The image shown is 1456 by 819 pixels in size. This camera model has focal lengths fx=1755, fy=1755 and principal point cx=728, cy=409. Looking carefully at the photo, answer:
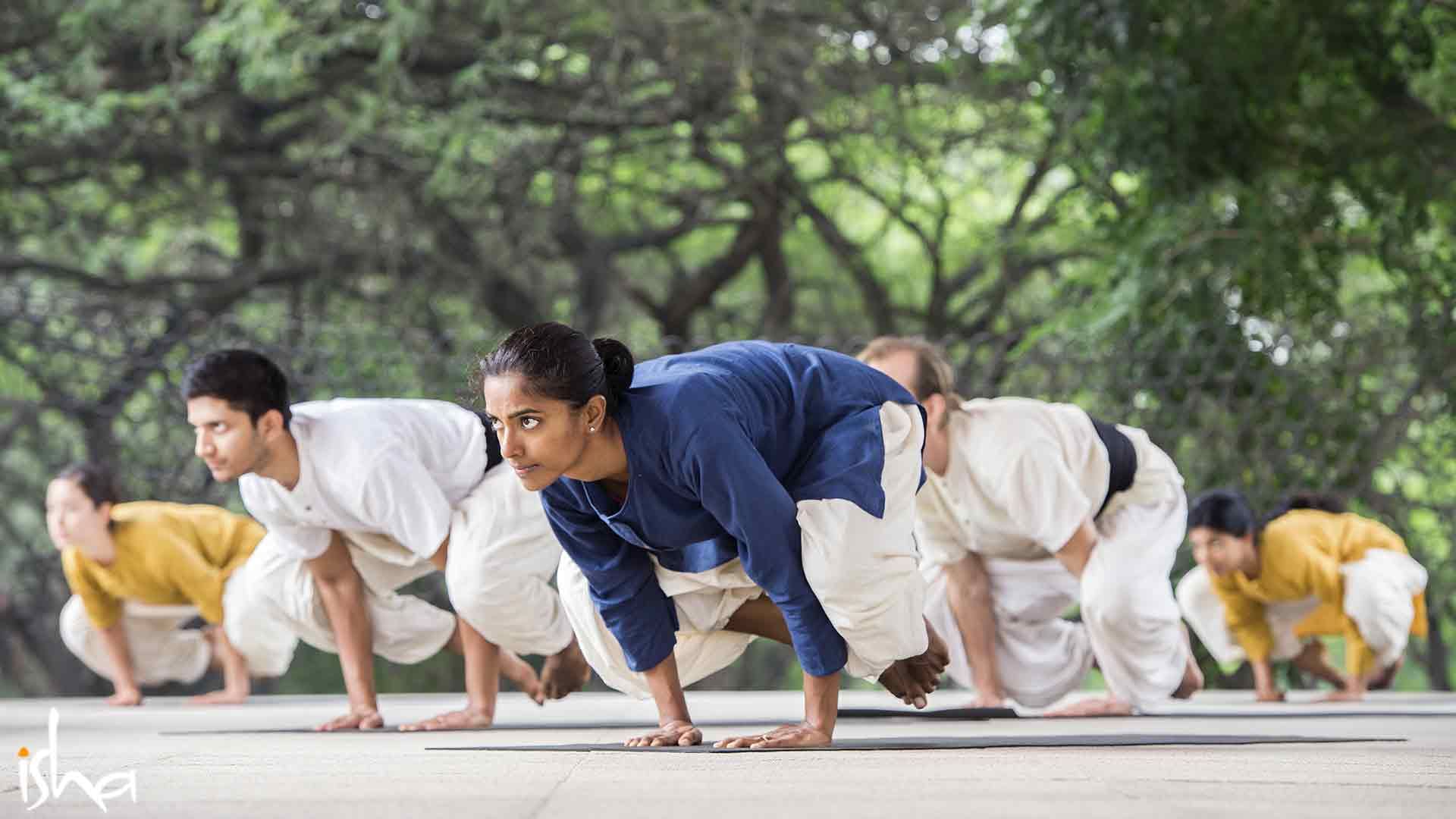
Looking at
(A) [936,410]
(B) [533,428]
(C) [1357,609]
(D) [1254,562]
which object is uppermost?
(B) [533,428]

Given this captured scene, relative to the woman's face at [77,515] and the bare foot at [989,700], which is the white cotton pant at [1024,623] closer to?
the bare foot at [989,700]

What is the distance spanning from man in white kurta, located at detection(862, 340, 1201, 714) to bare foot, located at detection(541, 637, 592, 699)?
1.12 meters

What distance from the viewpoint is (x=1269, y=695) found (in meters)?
6.82

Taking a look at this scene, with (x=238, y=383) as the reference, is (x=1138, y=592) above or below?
below

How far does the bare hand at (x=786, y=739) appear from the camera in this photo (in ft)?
11.4

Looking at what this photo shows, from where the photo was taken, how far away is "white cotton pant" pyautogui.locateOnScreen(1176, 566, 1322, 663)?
6.96 meters

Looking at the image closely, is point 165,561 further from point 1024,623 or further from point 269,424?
point 1024,623

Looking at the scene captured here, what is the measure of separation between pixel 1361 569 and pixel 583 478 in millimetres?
4272

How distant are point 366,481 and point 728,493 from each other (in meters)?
1.70

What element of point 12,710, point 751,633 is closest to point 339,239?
point 12,710

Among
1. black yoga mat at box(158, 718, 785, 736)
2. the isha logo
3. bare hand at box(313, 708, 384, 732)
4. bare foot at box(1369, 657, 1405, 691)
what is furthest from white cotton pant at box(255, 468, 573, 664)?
bare foot at box(1369, 657, 1405, 691)

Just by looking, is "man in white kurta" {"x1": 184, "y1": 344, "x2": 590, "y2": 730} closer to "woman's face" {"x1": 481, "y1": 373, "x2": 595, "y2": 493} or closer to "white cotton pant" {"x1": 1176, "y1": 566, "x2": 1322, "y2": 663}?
"woman's face" {"x1": 481, "y1": 373, "x2": 595, "y2": 493}

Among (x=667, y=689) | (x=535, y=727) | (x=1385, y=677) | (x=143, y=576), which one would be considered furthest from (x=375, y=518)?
(x=1385, y=677)

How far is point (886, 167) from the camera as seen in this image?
1211 cm
